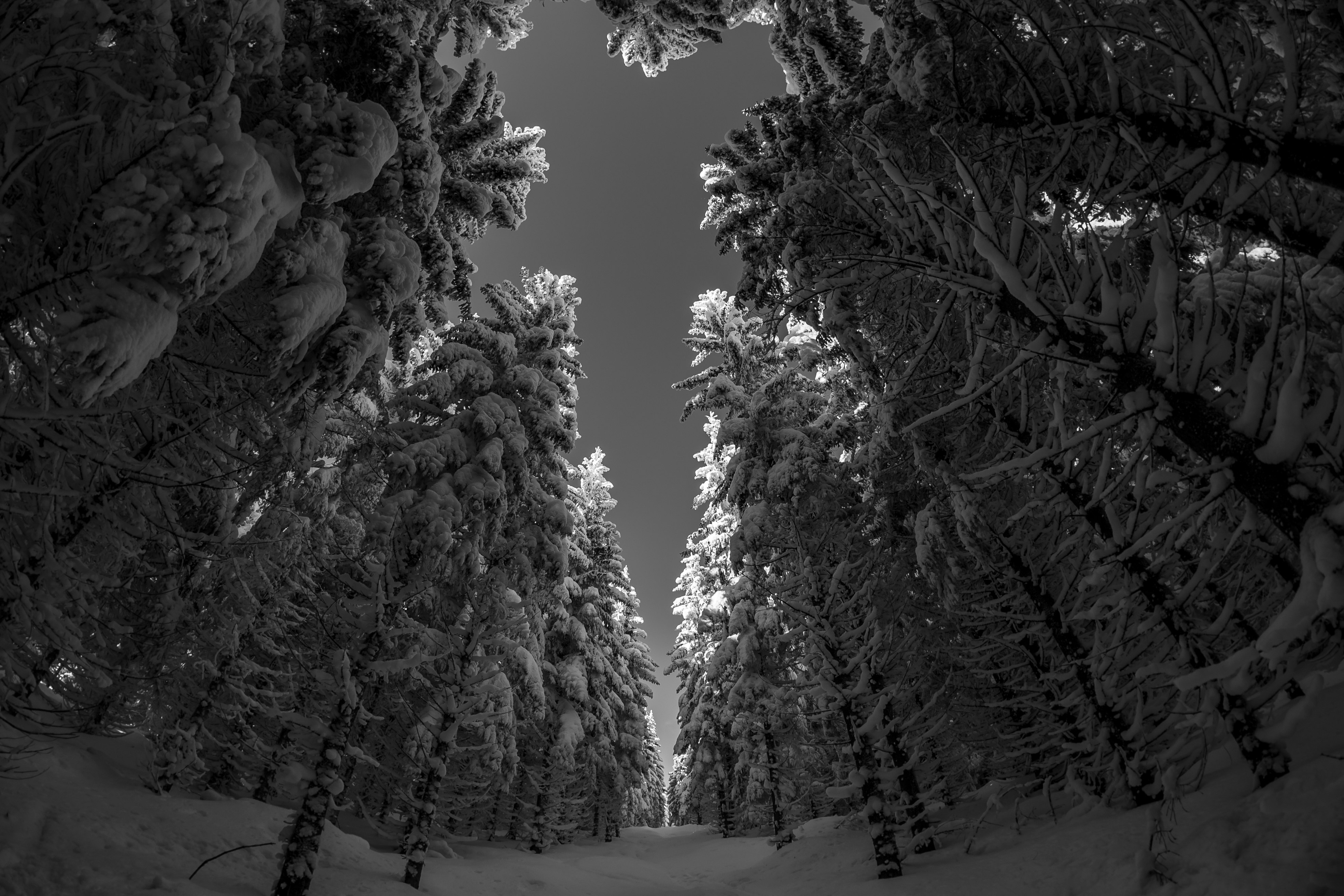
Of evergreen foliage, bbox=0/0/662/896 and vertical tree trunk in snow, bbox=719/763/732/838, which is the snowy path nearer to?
vertical tree trunk in snow, bbox=719/763/732/838

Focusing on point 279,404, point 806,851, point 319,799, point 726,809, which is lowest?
point 806,851

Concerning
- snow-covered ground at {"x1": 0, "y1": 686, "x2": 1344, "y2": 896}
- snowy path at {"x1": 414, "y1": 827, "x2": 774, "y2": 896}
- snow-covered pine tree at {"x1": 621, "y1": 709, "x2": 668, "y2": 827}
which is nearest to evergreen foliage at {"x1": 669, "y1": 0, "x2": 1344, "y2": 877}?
snow-covered ground at {"x1": 0, "y1": 686, "x2": 1344, "y2": 896}

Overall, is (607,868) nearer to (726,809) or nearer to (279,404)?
(726,809)

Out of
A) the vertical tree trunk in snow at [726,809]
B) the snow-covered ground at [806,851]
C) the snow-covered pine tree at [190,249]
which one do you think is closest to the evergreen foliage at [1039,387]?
the snow-covered ground at [806,851]

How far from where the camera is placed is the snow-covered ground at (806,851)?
4.23 meters

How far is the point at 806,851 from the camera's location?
13281 millimetres

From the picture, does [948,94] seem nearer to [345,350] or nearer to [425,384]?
[345,350]

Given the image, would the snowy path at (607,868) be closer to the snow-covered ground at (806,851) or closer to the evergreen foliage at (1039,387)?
the snow-covered ground at (806,851)

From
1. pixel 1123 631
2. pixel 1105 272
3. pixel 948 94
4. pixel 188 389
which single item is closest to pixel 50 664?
pixel 188 389

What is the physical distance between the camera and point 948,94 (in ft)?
19.5

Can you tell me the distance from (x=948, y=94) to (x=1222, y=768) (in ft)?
26.3

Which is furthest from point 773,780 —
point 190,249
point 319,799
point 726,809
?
point 190,249

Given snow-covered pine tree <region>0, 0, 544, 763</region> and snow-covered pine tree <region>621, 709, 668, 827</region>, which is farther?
snow-covered pine tree <region>621, 709, 668, 827</region>

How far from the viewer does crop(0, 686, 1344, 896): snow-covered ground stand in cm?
423
